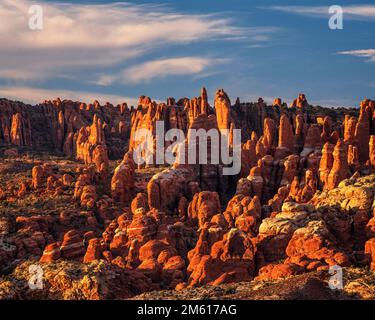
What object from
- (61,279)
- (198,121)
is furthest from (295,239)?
(198,121)

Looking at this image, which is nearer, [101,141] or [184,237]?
[184,237]

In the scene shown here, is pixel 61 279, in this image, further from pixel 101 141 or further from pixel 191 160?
pixel 101 141

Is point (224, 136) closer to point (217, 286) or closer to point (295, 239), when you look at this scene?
point (295, 239)

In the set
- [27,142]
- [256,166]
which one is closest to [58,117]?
[27,142]

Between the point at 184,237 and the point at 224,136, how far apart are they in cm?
4987

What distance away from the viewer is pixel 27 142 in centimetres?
18700

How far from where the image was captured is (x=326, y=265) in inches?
2330

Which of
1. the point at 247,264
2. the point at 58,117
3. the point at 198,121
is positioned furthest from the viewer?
the point at 58,117

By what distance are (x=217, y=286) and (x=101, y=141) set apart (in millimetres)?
117170

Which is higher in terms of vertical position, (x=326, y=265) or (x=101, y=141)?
(x=101, y=141)

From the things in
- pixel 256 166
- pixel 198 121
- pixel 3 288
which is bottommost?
pixel 3 288

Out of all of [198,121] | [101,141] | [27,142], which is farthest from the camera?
[27,142]

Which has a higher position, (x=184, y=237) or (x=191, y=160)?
(x=191, y=160)

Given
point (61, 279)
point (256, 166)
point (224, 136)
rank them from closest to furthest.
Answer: point (61, 279)
point (256, 166)
point (224, 136)
